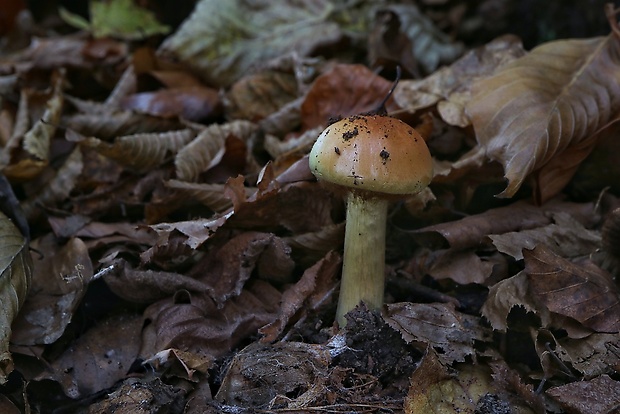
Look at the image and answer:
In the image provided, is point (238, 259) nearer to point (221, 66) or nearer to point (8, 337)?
point (8, 337)

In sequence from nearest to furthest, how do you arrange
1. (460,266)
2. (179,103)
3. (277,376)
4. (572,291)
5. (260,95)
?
(277,376) < (572,291) < (460,266) < (179,103) < (260,95)

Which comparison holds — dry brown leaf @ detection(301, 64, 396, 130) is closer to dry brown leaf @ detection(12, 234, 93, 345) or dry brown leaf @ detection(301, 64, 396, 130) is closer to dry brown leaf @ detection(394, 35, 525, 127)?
dry brown leaf @ detection(394, 35, 525, 127)

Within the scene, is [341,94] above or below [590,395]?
above

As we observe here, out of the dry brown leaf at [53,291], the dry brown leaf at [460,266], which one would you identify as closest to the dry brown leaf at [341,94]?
the dry brown leaf at [460,266]

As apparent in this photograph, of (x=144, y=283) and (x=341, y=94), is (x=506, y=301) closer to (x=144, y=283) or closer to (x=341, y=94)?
(x=144, y=283)

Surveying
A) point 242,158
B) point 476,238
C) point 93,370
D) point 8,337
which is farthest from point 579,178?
point 8,337

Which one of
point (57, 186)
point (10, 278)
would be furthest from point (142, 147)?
point (10, 278)

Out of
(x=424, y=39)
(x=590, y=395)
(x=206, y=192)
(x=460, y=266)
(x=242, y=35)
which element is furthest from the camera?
(x=242, y=35)
